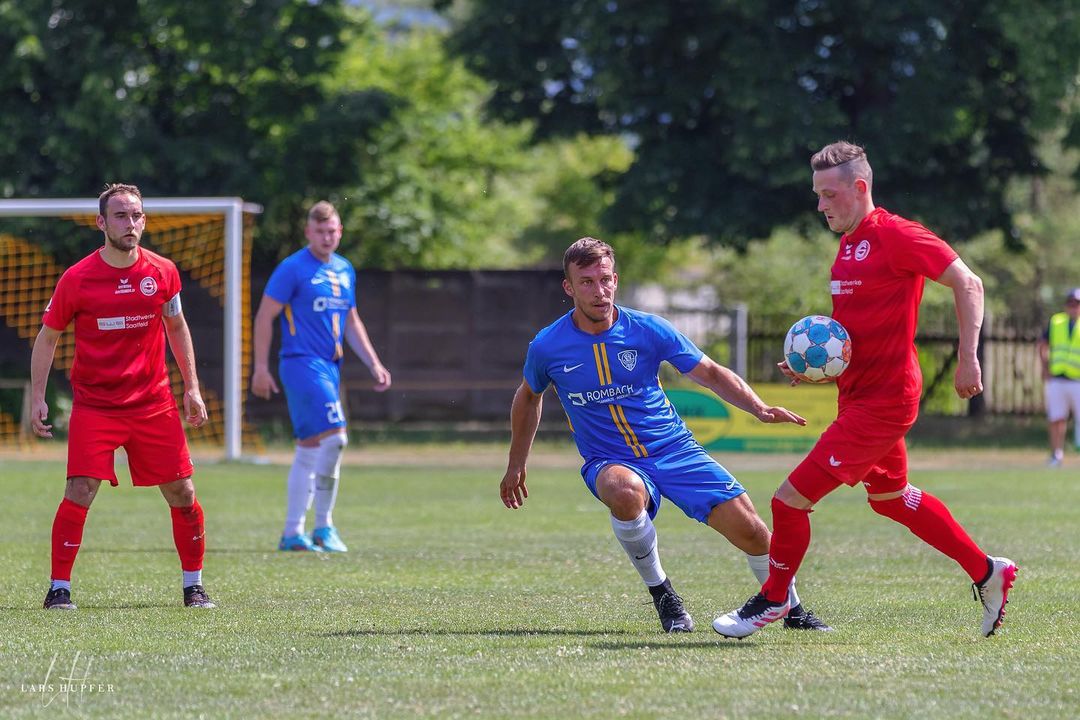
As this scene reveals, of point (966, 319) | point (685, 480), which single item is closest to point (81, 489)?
point (685, 480)

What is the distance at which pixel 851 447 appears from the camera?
6629 mm

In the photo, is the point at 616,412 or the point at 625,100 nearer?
the point at 616,412

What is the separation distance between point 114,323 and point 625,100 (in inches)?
718

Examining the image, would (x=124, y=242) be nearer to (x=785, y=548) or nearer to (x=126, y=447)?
(x=126, y=447)

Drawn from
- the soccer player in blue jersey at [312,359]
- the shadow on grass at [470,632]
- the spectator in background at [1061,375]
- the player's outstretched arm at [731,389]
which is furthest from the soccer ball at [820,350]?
the spectator in background at [1061,375]

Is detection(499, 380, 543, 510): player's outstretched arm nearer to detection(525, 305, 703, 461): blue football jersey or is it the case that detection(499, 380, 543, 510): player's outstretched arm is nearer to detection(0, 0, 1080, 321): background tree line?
detection(525, 305, 703, 461): blue football jersey

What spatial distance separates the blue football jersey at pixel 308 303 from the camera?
10984mm

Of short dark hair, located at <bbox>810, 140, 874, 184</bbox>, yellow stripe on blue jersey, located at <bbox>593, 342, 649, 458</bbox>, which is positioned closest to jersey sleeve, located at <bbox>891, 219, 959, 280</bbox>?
short dark hair, located at <bbox>810, 140, 874, 184</bbox>

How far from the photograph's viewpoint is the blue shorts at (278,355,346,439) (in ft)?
36.0

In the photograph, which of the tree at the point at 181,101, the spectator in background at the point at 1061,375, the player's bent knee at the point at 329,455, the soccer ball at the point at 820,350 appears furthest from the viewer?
the tree at the point at 181,101

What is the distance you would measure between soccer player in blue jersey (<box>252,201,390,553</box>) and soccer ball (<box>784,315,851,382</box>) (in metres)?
4.68

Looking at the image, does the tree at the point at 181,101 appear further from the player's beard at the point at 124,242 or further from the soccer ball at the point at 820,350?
the soccer ball at the point at 820,350

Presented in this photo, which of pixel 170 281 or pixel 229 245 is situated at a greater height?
pixel 229 245

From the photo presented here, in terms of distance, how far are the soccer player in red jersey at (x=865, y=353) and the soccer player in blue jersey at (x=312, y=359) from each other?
4.75 meters
